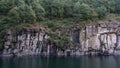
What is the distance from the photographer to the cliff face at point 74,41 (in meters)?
62.2

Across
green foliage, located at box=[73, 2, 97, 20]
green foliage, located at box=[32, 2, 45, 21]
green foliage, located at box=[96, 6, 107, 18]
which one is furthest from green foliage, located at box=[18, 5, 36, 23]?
green foliage, located at box=[96, 6, 107, 18]

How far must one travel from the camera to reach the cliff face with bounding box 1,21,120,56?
204ft

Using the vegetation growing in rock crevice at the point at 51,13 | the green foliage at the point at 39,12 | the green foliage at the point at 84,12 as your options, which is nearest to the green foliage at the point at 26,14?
the vegetation growing in rock crevice at the point at 51,13

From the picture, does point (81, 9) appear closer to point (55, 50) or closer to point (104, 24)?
point (104, 24)

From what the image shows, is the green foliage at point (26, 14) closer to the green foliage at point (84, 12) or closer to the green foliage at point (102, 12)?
the green foliage at point (84, 12)

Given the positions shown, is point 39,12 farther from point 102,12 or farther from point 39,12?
point 102,12

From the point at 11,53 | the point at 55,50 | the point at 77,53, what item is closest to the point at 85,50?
the point at 77,53

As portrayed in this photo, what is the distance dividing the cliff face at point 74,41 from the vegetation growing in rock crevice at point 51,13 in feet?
6.56

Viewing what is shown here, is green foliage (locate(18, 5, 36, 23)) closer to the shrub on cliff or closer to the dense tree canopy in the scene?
the dense tree canopy

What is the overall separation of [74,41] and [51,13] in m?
10.6

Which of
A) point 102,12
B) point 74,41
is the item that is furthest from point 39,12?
point 102,12

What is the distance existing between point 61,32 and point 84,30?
17.9ft

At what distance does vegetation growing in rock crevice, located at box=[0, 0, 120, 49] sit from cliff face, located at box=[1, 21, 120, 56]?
2.00 m

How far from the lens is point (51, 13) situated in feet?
236
